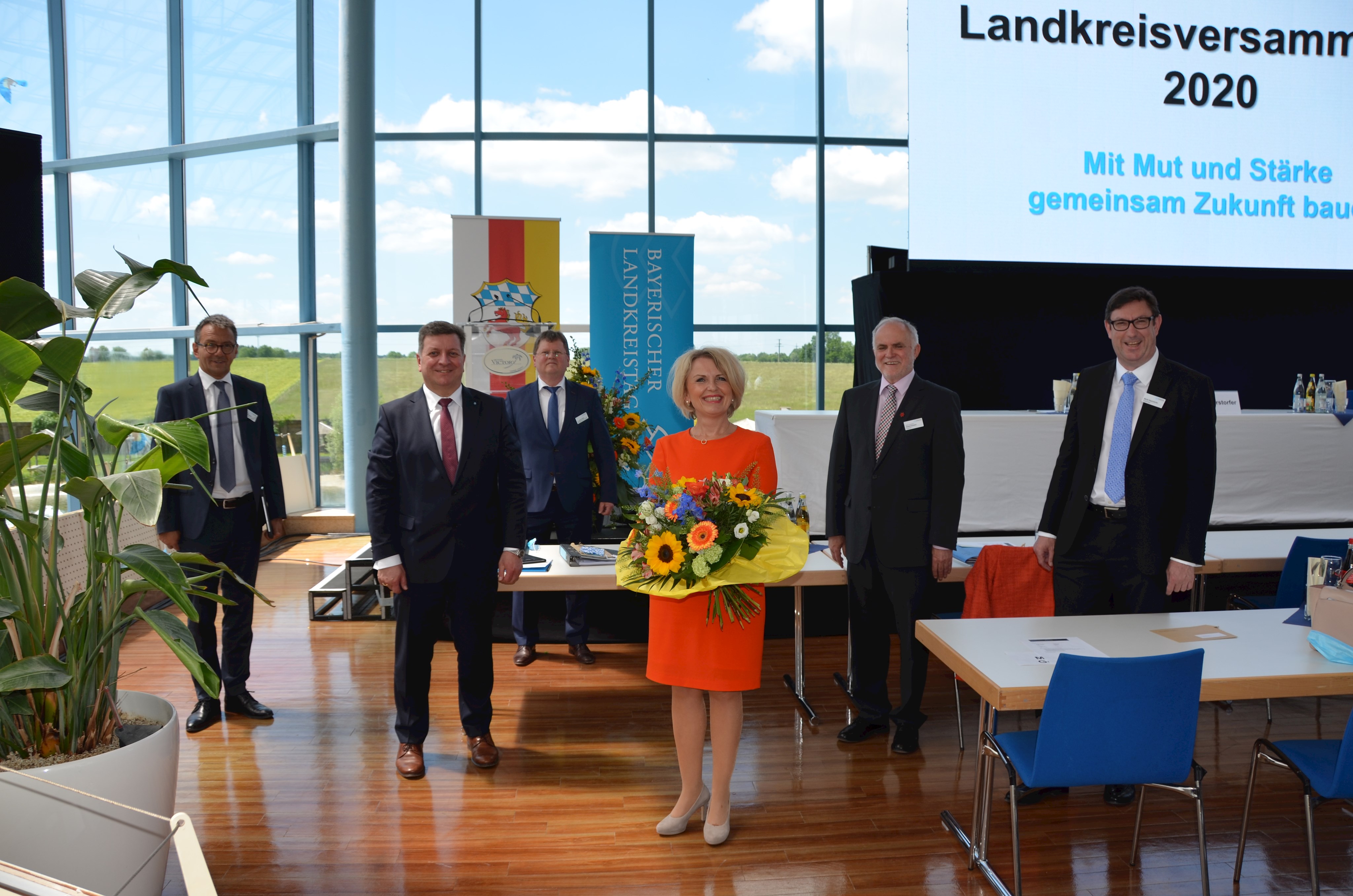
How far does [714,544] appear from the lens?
254 centimetres

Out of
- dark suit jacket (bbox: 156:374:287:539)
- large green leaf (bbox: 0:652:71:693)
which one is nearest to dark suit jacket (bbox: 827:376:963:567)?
dark suit jacket (bbox: 156:374:287:539)

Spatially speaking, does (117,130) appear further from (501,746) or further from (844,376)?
(501,746)

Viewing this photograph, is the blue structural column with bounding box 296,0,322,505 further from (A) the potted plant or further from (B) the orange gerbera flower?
(B) the orange gerbera flower

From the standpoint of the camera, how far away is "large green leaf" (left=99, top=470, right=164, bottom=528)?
196 centimetres

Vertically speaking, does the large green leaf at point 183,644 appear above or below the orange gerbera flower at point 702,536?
below

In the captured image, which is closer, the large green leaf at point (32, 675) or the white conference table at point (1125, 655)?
the large green leaf at point (32, 675)

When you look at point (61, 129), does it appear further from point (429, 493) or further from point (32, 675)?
point (32, 675)

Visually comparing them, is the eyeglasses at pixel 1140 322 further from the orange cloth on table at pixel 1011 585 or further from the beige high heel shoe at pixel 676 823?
the beige high heel shoe at pixel 676 823

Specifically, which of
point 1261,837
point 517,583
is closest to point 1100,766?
point 1261,837

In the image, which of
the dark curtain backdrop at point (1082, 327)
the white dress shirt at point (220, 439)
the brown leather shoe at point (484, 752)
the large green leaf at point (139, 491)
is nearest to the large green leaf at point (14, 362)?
the large green leaf at point (139, 491)

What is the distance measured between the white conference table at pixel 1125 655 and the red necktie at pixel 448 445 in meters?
1.81

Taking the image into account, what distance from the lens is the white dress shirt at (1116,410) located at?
10.4 feet

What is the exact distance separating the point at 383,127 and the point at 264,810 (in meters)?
7.27

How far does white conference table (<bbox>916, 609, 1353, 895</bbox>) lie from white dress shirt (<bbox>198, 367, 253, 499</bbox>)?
3034mm
